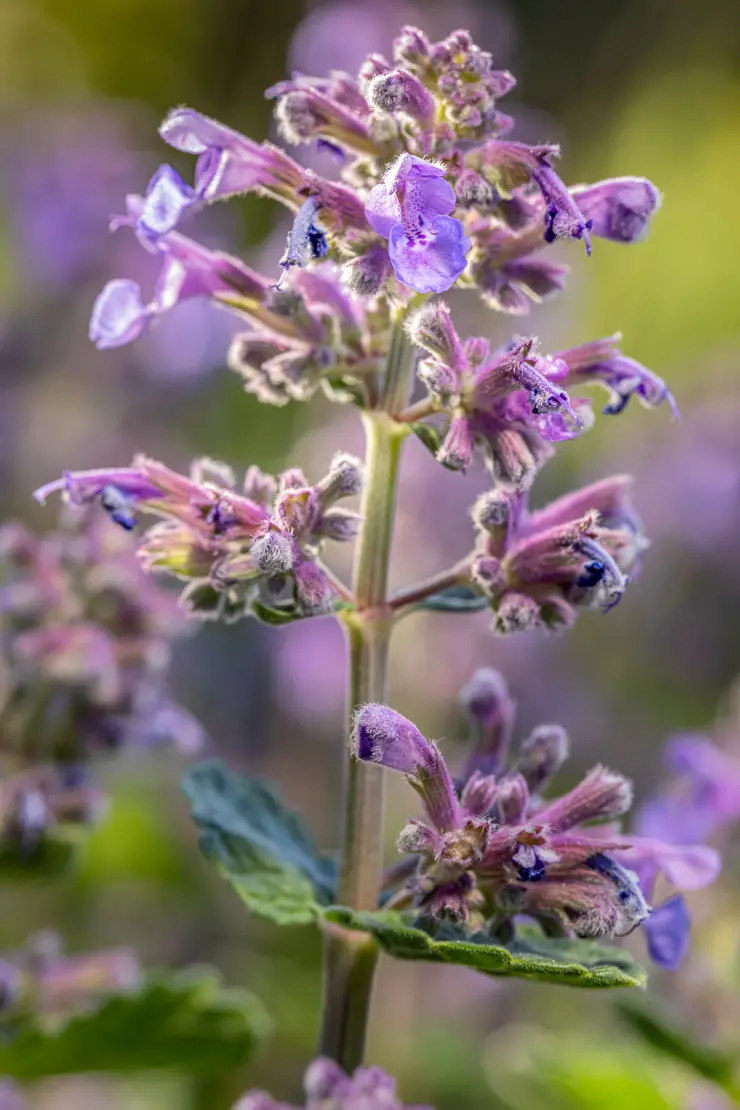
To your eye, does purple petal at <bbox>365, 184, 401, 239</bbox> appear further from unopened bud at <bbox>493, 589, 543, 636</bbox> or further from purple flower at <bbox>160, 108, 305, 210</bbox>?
unopened bud at <bbox>493, 589, 543, 636</bbox>

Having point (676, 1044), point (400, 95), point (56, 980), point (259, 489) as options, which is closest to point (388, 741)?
point (259, 489)

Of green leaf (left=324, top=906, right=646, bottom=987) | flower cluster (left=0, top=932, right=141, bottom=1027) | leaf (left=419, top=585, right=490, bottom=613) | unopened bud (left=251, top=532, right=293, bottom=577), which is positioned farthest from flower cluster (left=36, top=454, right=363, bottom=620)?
flower cluster (left=0, top=932, right=141, bottom=1027)

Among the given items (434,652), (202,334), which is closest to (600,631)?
(434,652)

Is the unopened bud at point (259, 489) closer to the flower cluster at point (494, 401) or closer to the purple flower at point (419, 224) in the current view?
the flower cluster at point (494, 401)

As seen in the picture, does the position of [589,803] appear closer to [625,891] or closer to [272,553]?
[625,891]

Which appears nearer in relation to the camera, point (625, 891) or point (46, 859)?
point (625, 891)

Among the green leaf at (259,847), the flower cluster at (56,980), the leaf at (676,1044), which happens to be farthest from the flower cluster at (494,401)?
the flower cluster at (56,980)

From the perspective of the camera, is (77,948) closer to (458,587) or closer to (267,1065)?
(267,1065)
